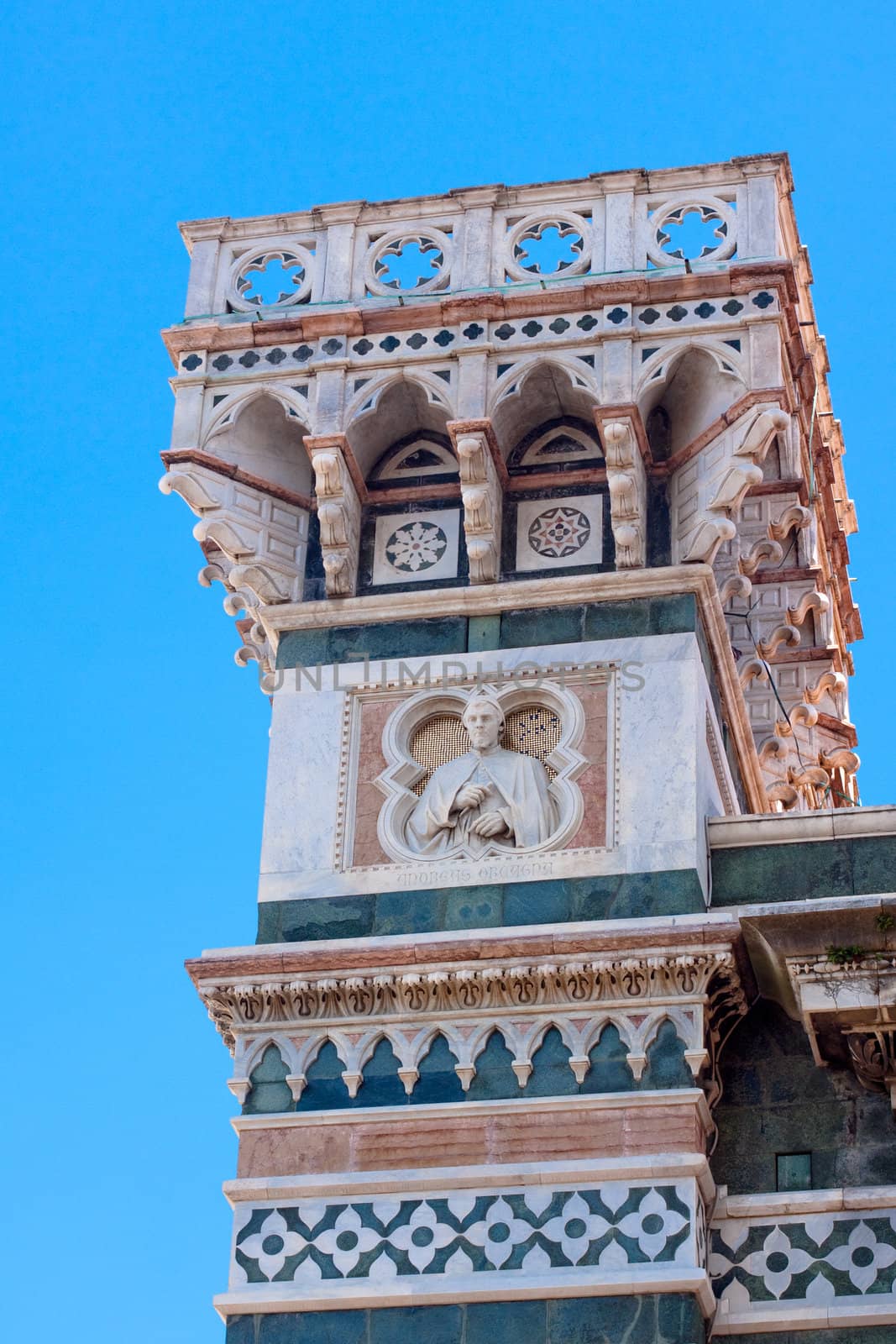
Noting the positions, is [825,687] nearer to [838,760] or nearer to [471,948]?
[838,760]

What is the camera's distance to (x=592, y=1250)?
14.2 meters

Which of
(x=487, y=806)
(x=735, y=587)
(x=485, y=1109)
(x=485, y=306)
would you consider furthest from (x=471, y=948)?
(x=485, y=306)

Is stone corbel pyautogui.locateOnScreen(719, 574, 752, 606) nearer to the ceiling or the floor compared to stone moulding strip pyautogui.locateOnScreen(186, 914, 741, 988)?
nearer to the ceiling

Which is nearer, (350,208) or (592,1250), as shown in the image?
(592,1250)

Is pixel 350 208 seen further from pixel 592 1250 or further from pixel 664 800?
pixel 592 1250

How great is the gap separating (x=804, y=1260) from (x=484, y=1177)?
160cm

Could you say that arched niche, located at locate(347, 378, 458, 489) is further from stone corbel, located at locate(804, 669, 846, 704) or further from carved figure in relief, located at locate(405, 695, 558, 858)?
stone corbel, located at locate(804, 669, 846, 704)

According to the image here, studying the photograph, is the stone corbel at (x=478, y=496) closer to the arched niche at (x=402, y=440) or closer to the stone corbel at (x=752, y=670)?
the arched niche at (x=402, y=440)

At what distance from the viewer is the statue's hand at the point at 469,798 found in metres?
15.9

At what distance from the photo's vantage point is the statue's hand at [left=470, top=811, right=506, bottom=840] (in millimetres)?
15734

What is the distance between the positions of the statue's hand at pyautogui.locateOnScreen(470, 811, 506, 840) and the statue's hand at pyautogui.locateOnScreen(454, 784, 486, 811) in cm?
11

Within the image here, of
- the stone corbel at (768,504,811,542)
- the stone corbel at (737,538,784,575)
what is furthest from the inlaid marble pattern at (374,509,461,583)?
the stone corbel at (768,504,811,542)

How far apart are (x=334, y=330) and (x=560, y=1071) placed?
4.87 metres

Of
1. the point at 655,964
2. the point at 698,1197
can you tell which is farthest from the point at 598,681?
the point at 698,1197
